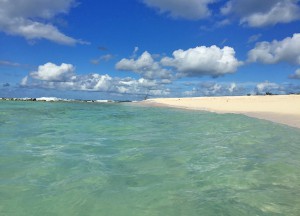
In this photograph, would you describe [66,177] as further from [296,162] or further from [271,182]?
[296,162]

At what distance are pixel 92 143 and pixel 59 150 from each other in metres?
1.70

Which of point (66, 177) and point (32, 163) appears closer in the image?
point (66, 177)

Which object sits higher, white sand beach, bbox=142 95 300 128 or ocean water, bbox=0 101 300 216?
white sand beach, bbox=142 95 300 128

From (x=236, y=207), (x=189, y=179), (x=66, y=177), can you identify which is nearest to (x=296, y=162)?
(x=189, y=179)

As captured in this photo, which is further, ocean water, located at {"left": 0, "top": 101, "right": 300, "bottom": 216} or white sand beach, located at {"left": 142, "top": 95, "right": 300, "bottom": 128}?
white sand beach, located at {"left": 142, "top": 95, "right": 300, "bottom": 128}

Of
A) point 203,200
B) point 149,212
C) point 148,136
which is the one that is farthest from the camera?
point 148,136

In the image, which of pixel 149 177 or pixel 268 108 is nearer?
pixel 149 177

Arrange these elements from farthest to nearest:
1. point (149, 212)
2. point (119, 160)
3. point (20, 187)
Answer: point (119, 160)
point (20, 187)
point (149, 212)

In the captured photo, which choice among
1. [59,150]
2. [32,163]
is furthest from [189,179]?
[59,150]

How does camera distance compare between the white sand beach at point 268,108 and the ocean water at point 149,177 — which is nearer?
the ocean water at point 149,177

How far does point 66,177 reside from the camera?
23.0ft

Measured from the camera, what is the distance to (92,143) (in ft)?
38.1

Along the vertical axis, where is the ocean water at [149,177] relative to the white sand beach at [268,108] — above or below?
below

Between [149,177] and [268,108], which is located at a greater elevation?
[268,108]
